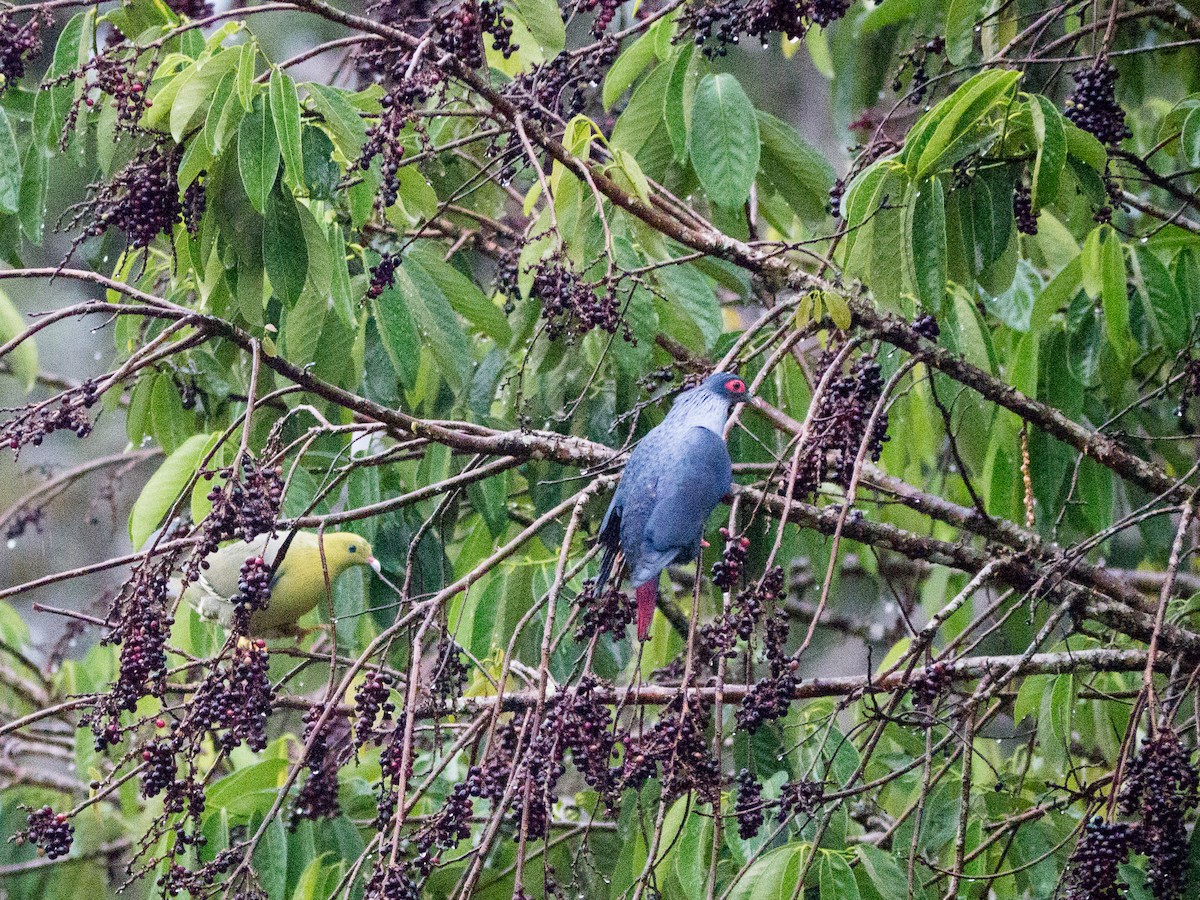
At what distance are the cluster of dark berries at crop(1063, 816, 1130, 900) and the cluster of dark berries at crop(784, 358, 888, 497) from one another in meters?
0.68

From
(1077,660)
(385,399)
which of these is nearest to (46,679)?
(385,399)

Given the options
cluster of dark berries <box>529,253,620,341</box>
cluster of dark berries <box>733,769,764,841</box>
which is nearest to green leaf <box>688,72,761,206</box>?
cluster of dark berries <box>529,253,620,341</box>

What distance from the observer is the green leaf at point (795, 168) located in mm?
3355

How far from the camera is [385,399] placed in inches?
138

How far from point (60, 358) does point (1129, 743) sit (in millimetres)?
10207

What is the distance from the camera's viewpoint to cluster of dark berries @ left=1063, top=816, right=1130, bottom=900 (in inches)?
78.2

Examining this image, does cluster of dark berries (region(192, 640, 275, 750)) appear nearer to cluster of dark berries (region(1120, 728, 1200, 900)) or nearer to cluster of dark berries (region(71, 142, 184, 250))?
cluster of dark berries (region(71, 142, 184, 250))

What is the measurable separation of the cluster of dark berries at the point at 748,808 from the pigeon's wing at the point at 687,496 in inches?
21.2

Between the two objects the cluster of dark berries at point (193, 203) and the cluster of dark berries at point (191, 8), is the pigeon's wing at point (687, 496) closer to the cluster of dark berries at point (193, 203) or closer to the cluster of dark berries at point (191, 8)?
the cluster of dark berries at point (193, 203)

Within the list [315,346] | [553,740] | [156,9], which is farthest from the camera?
[156,9]

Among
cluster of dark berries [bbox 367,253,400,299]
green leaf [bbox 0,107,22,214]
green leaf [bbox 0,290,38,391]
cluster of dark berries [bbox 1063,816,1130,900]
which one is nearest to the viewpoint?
cluster of dark berries [bbox 1063,816,1130,900]

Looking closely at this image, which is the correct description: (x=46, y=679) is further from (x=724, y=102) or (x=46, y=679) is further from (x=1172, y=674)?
(x=1172, y=674)

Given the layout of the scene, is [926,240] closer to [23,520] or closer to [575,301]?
[575,301]

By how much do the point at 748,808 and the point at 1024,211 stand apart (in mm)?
1288
